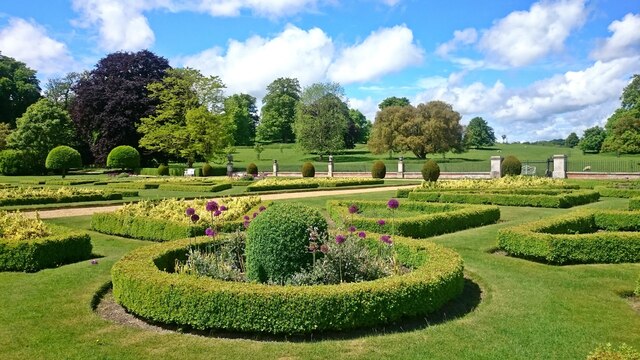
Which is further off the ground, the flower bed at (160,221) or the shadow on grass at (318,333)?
the flower bed at (160,221)

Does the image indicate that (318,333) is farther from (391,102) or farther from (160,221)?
(391,102)

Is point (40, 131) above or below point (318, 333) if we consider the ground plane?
above

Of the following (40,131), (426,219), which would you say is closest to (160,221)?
(426,219)

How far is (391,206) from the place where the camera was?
6.95m

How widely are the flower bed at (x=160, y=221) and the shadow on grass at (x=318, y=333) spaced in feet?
12.5

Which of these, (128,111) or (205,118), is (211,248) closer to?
(205,118)

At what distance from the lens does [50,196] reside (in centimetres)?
1998

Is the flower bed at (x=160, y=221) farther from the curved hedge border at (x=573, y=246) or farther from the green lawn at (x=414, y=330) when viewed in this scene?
the curved hedge border at (x=573, y=246)

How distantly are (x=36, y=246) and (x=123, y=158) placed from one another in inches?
1460

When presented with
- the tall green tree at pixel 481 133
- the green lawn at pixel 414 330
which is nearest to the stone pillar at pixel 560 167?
the green lawn at pixel 414 330

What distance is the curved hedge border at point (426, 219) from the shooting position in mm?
11930

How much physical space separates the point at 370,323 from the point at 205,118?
43.4 meters

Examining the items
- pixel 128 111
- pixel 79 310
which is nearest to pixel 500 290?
pixel 79 310

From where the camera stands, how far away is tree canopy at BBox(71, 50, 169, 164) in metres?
50.3
